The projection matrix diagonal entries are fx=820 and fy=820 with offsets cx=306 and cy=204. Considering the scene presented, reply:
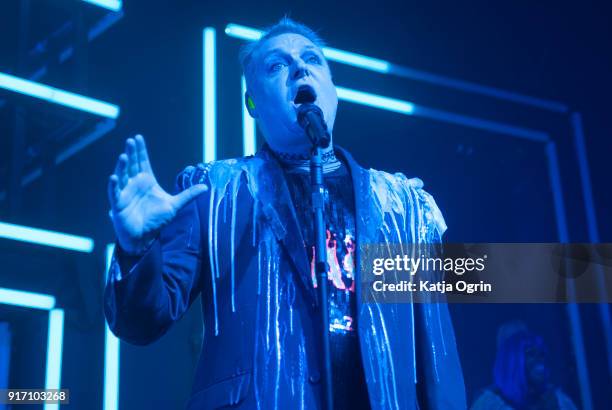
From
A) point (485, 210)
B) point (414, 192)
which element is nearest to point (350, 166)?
point (414, 192)

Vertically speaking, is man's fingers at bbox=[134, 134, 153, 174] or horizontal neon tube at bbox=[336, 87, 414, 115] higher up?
horizontal neon tube at bbox=[336, 87, 414, 115]

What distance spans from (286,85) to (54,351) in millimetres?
1620

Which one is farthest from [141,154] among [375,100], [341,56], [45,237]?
[375,100]

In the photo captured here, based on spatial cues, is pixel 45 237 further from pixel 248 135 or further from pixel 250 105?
pixel 250 105

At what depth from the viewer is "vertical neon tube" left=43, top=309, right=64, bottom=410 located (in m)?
2.91

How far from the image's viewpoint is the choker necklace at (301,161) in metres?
1.87

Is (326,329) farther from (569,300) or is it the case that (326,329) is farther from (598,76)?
(598,76)

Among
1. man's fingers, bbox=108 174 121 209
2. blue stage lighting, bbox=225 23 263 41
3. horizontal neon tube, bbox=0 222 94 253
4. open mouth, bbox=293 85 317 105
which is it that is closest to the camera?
man's fingers, bbox=108 174 121 209

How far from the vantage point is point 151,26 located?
3.51 meters

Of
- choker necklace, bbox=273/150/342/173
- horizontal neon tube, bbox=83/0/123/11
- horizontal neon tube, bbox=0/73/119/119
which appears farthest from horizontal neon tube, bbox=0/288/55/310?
choker necklace, bbox=273/150/342/173

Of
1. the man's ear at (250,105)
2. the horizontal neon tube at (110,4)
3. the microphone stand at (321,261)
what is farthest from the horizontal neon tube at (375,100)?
the microphone stand at (321,261)

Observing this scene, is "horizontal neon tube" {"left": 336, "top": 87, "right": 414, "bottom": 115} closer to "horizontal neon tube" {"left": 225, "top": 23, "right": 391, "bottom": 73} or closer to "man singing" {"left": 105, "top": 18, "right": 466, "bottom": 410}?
"horizontal neon tube" {"left": 225, "top": 23, "right": 391, "bottom": 73}

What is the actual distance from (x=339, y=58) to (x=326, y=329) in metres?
2.39

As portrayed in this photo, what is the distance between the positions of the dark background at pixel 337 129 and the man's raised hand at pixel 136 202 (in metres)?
1.63
